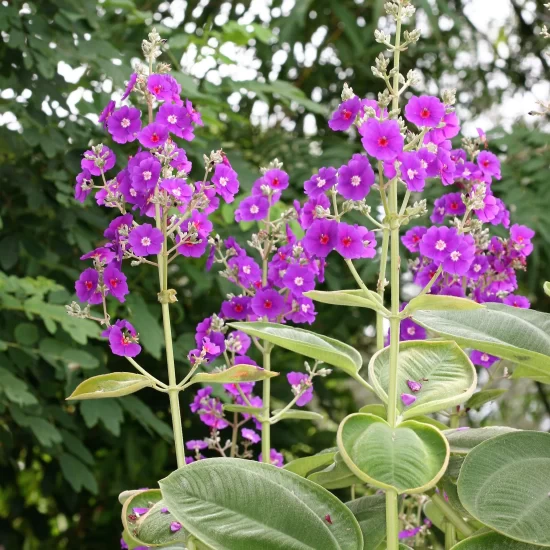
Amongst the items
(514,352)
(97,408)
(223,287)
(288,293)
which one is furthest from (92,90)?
(514,352)

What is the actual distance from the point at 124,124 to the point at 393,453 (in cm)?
49

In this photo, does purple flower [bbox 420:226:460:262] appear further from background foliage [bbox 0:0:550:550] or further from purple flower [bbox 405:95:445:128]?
background foliage [bbox 0:0:550:550]

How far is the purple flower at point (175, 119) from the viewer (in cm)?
100

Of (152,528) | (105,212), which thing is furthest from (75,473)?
(152,528)

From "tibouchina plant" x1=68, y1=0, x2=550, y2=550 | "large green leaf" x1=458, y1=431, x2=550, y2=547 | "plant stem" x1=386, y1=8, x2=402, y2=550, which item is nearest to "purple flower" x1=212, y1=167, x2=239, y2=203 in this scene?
"tibouchina plant" x1=68, y1=0, x2=550, y2=550

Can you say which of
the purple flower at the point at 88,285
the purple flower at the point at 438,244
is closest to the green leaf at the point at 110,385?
the purple flower at the point at 88,285

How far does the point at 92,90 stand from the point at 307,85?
973mm

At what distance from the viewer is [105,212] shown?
2.10 m

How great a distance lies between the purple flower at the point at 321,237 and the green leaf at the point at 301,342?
95 mm

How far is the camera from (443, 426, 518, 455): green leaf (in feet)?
3.27

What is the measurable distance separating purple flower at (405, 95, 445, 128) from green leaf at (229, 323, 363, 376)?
261 millimetres

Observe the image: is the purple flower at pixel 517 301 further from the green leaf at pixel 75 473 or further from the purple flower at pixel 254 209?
the green leaf at pixel 75 473

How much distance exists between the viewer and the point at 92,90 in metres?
2.14

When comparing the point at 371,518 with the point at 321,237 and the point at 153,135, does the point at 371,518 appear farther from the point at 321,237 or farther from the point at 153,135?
the point at 153,135
